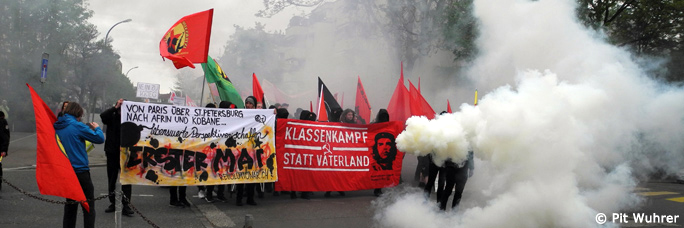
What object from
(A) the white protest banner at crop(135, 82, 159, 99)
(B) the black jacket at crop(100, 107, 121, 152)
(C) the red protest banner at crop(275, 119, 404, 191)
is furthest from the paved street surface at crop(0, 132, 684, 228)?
(A) the white protest banner at crop(135, 82, 159, 99)

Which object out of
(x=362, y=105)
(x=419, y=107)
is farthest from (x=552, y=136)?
(x=362, y=105)

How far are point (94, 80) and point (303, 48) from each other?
44.0ft

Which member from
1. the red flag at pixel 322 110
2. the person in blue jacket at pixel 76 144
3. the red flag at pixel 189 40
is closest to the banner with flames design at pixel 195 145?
the person in blue jacket at pixel 76 144

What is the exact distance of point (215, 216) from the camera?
6.34m

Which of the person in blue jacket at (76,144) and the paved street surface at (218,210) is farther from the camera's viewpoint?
the paved street surface at (218,210)

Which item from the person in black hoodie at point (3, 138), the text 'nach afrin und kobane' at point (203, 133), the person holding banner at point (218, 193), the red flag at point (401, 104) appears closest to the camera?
the text 'nach afrin und kobane' at point (203, 133)

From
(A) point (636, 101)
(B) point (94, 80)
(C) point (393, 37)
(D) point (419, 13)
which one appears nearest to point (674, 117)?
(A) point (636, 101)

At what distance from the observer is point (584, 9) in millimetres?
13633

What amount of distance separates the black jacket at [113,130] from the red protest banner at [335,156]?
232cm

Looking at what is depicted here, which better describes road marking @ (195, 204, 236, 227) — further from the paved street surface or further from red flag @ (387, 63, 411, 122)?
red flag @ (387, 63, 411, 122)

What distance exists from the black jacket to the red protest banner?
2.32 metres

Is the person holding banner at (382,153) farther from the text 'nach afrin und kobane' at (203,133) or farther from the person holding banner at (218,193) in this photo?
the person holding banner at (218,193)

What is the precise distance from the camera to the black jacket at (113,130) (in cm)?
605

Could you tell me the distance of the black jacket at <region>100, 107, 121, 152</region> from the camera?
6051 millimetres
